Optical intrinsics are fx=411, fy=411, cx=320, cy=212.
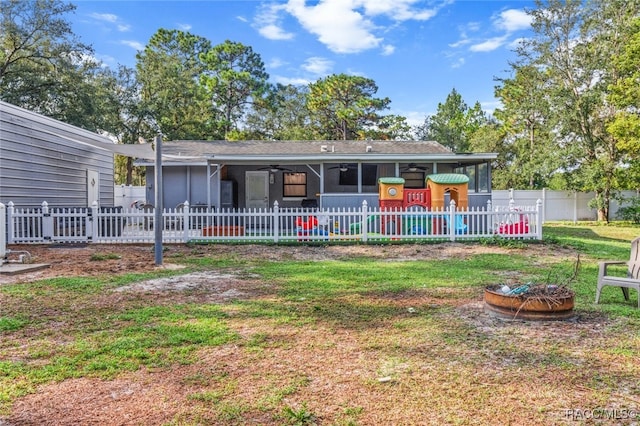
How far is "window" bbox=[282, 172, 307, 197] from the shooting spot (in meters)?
16.9

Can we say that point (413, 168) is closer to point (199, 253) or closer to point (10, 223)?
point (199, 253)

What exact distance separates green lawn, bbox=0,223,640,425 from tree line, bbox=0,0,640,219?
1865 cm

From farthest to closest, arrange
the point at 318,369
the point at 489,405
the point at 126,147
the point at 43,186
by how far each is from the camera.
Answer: the point at 43,186
the point at 126,147
the point at 318,369
the point at 489,405

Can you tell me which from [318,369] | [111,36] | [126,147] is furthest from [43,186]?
[111,36]

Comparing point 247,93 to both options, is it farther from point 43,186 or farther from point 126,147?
point 126,147

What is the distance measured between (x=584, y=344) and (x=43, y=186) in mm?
13765

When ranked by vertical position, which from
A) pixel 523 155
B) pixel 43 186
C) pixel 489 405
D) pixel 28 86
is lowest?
pixel 489 405

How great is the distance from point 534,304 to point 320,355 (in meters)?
2.42

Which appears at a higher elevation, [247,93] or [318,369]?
[247,93]

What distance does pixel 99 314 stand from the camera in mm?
4582

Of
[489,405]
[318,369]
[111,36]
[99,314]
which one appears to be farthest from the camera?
[111,36]

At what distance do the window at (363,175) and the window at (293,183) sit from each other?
1.61 m

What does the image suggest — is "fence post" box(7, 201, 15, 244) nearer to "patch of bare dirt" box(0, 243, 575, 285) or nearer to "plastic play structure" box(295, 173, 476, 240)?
"patch of bare dirt" box(0, 243, 575, 285)

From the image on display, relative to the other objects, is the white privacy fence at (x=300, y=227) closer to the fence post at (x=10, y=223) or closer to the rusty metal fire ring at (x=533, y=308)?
the fence post at (x=10, y=223)
